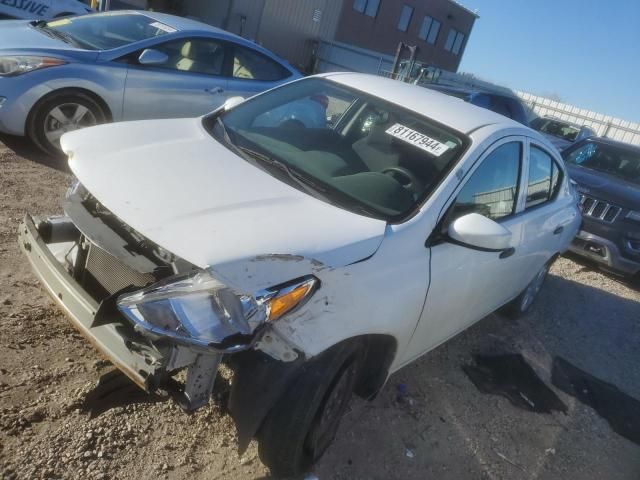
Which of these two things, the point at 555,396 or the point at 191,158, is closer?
Answer: the point at 191,158

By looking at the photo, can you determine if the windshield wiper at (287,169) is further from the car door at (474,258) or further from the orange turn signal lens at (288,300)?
the orange turn signal lens at (288,300)

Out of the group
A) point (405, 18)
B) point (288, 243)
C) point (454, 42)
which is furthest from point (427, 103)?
point (454, 42)

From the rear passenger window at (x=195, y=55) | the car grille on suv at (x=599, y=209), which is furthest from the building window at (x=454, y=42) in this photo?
the rear passenger window at (x=195, y=55)

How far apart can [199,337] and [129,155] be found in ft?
3.59

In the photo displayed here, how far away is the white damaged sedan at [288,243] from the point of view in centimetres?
190

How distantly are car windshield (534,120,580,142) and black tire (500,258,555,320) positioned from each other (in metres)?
10.9

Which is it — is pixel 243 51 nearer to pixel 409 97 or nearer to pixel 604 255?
pixel 409 97

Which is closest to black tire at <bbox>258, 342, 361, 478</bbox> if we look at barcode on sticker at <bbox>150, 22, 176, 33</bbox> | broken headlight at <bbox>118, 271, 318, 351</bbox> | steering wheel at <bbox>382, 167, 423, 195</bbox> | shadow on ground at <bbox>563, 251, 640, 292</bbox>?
broken headlight at <bbox>118, 271, 318, 351</bbox>

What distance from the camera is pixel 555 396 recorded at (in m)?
3.81

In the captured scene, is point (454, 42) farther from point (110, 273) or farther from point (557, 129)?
point (110, 273)

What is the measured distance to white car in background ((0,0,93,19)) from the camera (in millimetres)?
8875

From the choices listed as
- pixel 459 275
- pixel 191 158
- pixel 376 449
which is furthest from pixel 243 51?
pixel 376 449

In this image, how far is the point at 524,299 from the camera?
15.4 ft

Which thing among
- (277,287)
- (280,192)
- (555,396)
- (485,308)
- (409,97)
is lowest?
(555,396)
